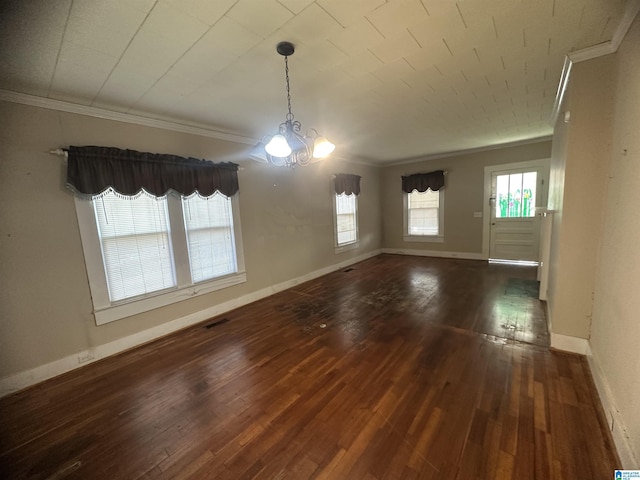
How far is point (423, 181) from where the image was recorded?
6.40m

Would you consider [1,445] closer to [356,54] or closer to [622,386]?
[356,54]

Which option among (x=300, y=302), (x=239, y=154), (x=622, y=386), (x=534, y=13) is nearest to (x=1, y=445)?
(x=300, y=302)

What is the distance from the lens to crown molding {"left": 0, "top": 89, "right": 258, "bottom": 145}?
2145 mm

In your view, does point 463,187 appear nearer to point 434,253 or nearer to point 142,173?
point 434,253

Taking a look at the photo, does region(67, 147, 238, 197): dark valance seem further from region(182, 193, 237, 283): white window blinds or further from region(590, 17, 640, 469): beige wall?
region(590, 17, 640, 469): beige wall

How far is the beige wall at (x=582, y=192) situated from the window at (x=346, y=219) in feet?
13.0

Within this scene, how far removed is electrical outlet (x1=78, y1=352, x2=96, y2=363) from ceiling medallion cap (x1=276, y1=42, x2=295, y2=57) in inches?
132

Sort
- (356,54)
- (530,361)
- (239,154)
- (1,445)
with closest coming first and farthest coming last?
(1,445)
(356,54)
(530,361)
(239,154)

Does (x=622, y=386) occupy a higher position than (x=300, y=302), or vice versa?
(x=622, y=386)

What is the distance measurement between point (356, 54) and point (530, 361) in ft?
9.72

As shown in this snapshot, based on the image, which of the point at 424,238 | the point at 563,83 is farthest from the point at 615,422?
the point at 424,238

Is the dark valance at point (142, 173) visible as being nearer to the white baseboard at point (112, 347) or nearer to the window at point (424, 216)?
the white baseboard at point (112, 347)

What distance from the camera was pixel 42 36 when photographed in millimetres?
1522

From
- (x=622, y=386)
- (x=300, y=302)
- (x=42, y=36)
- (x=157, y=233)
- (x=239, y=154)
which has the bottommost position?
(x=300, y=302)
